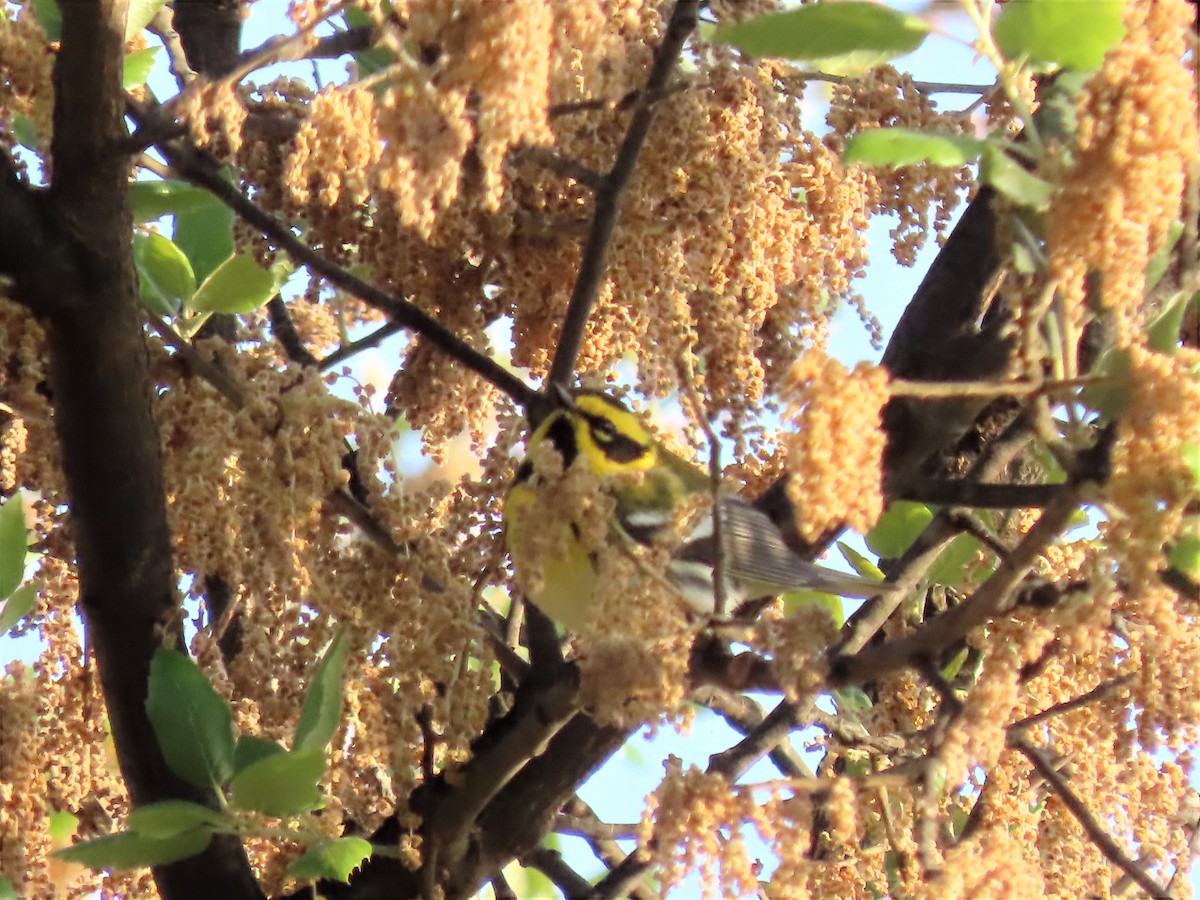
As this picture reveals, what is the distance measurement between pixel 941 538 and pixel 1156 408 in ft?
3.34

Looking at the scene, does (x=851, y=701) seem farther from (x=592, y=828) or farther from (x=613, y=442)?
(x=613, y=442)

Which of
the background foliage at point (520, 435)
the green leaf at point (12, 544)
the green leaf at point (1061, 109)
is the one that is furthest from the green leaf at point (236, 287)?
the green leaf at point (1061, 109)

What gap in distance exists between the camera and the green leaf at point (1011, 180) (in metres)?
0.98

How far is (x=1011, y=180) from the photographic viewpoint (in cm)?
98

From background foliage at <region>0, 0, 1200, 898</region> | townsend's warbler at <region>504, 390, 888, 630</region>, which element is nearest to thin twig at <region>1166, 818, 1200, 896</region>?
background foliage at <region>0, 0, 1200, 898</region>

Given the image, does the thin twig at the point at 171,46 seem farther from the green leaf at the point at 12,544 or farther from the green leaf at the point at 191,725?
the green leaf at the point at 191,725

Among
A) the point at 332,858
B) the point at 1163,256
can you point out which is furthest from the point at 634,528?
the point at 1163,256

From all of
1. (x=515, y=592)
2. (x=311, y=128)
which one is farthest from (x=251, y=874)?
(x=311, y=128)

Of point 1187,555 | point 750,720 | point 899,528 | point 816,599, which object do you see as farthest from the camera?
point 750,720

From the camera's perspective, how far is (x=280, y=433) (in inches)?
65.0

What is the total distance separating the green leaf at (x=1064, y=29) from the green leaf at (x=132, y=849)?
1155mm

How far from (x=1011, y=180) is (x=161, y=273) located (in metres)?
1.37

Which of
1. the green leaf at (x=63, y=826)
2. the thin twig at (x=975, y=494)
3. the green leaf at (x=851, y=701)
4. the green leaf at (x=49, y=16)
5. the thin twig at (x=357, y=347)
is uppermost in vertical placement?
the thin twig at (x=357, y=347)

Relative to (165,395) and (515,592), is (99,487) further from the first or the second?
(515,592)
